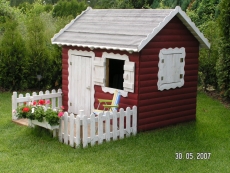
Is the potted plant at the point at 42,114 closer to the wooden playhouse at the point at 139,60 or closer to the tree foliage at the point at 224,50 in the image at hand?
the wooden playhouse at the point at 139,60

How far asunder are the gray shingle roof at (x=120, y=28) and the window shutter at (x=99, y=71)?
1.55 feet

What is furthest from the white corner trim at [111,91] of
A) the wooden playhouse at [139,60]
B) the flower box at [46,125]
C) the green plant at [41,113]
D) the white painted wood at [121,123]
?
the flower box at [46,125]

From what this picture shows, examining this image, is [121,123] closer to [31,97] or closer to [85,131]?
[85,131]

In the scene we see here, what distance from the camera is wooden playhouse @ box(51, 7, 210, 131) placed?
Answer: 31.8ft

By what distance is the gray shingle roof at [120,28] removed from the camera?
954 centimetres

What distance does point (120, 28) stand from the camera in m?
10.3

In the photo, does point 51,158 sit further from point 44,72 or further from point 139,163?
point 44,72

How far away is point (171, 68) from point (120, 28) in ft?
5.56

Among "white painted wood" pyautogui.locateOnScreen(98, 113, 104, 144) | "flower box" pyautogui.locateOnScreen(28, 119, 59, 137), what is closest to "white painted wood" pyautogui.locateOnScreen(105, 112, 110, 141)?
"white painted wood" pyautogui.locateOnScreen(98, 113, 104, 144)

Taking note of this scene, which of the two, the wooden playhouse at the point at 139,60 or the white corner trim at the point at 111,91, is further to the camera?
the white corner trim at the point at 111,91

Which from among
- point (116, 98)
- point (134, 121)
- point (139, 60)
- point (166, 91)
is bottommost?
point (134, 121)

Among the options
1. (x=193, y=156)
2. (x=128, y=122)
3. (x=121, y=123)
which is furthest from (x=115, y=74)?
(x=193, y=156)

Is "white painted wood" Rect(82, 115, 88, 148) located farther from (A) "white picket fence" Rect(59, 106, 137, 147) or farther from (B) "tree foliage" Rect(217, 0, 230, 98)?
(B) "tree foliage" Rect(217, 0, 230, 98)

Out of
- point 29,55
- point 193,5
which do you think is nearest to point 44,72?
point 29,55
